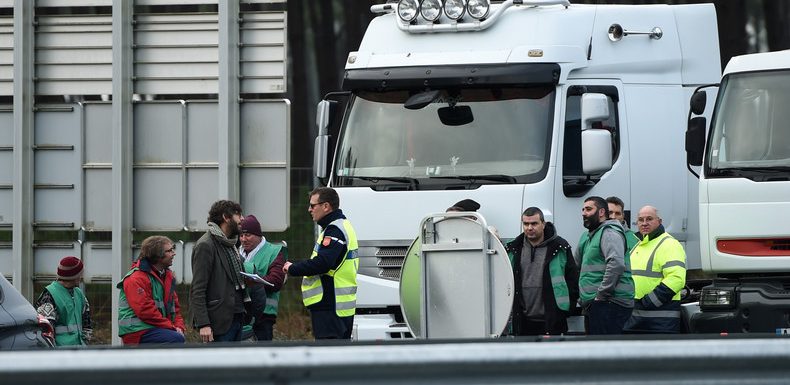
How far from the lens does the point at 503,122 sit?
11961mm

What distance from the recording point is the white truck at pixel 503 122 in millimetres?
11797

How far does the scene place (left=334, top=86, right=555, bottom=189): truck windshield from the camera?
1182 cm

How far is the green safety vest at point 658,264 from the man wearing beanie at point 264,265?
3.12m

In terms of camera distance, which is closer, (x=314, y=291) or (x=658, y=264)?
(x=314, y=291)

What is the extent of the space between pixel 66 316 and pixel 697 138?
17.4 ft

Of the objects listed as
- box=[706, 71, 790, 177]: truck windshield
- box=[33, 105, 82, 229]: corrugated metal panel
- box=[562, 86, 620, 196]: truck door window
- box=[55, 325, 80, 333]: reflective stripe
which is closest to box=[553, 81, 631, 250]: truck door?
box=[562, 86, 620, 196]: truck door window

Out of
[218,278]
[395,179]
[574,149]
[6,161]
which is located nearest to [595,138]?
[574,149]

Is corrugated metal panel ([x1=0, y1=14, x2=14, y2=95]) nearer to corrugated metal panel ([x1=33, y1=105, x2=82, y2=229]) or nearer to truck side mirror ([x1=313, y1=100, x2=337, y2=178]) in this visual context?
corrugated metal panel ([x1=33, y1=105, x2=82, y2=229])

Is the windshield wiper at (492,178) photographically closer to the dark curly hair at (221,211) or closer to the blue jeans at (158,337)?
the dark curly hair at (221,211)

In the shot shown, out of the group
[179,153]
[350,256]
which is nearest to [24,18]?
[179,153]

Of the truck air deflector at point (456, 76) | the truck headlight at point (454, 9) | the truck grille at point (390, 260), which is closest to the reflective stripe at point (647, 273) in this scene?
the truck air deflector at point (456, 76)

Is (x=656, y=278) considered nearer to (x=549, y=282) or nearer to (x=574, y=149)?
(x=549, y=282)

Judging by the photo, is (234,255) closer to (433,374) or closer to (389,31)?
(389,31)

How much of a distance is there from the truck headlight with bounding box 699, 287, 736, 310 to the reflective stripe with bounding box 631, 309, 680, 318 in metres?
0.45
